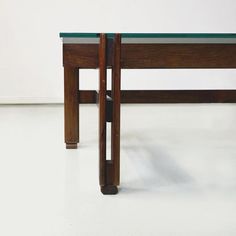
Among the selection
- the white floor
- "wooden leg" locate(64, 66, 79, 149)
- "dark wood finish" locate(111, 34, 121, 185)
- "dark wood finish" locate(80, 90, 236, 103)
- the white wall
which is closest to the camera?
the white floor

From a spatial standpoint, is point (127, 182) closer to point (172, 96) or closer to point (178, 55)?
point (178, 55)

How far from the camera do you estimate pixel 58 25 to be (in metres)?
3.77

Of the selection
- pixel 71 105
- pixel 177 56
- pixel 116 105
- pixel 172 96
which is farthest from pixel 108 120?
pixel 172 96

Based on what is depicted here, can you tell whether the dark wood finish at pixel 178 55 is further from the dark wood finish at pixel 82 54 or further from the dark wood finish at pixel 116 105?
the dark wood finish at pixel 82 54

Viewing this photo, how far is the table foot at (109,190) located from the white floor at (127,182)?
23 mm

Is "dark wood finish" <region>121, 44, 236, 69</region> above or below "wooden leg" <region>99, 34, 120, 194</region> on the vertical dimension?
above

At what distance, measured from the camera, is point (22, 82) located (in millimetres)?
3816

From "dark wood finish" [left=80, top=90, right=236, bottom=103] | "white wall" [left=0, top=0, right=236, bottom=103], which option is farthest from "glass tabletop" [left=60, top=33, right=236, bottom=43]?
"white wall" [left=0, top=0, right=236, bottom=103]

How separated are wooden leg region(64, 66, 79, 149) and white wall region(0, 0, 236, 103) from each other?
1.85 m

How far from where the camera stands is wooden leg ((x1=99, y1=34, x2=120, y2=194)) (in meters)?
1.37

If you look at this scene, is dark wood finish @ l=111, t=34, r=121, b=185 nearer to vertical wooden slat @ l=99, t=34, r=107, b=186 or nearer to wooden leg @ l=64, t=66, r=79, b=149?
vertical wooden slat @ l=99, t=34, r=107, b=186

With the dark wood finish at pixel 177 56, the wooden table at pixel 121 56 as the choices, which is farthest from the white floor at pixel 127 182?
the dark wood finish at pixel 177 56

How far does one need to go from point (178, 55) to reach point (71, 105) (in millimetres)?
801

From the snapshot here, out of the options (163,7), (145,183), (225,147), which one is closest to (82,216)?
(145,183)
